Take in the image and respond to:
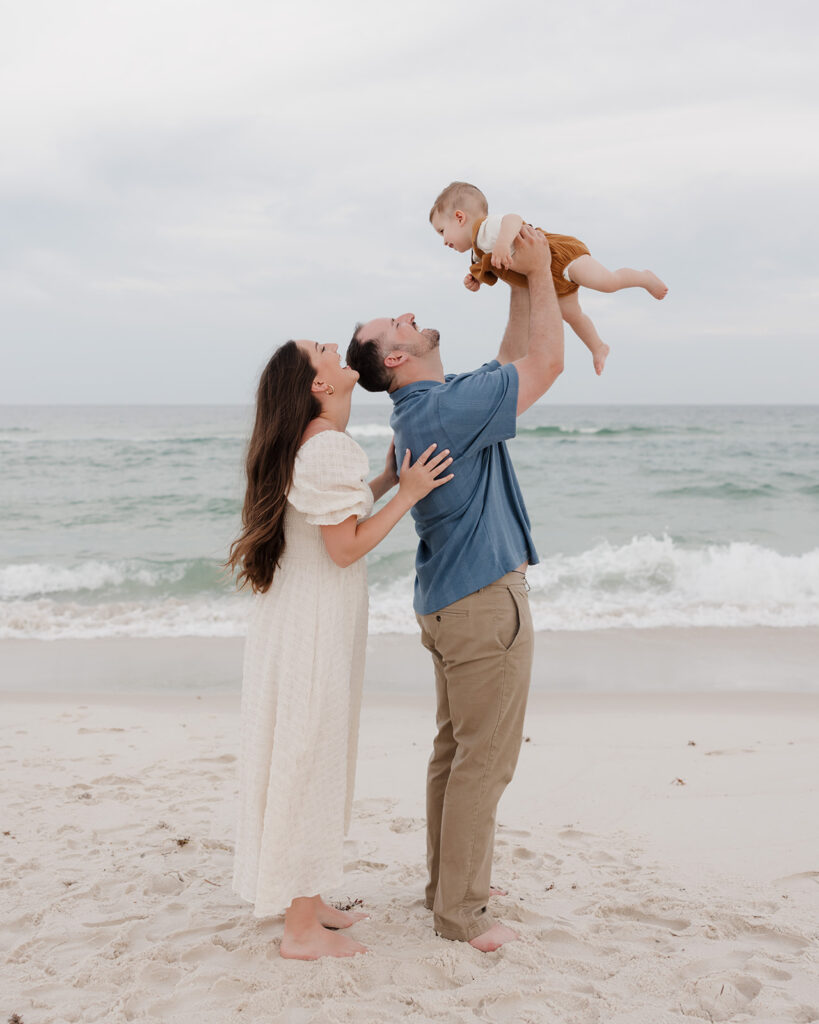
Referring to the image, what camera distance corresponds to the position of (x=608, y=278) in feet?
10.5

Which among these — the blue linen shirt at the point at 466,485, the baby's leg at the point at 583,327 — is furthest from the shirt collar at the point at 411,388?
the baby's leg at the point at 583,327

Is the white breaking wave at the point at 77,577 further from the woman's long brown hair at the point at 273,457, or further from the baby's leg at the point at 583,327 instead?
the baby's leg at the point at 583,327

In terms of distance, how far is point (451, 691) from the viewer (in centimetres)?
299

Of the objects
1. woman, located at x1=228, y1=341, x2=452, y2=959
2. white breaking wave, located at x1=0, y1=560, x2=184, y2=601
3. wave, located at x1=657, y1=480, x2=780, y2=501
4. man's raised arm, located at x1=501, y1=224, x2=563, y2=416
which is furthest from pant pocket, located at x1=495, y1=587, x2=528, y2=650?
wave, located at x1=657, y1=480, x2=780, y2=501

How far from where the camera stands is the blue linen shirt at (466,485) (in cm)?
278

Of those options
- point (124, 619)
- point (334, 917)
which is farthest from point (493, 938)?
point (124, 619)

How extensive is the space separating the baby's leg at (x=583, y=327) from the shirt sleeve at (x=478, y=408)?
2.01ft

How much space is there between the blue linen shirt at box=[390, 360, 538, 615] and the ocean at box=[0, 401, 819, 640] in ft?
2.06

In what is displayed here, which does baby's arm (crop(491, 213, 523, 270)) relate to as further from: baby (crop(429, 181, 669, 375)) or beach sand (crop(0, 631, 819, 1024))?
beach sand (crop(0, 631, 819, 1024))

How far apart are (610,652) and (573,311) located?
16.4ft

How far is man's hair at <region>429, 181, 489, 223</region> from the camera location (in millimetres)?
3461

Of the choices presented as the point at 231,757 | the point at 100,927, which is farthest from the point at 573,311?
the point at 231,757

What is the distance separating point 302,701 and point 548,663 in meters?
4.80

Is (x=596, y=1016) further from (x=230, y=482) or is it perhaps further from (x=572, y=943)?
(x=230, y=482)
